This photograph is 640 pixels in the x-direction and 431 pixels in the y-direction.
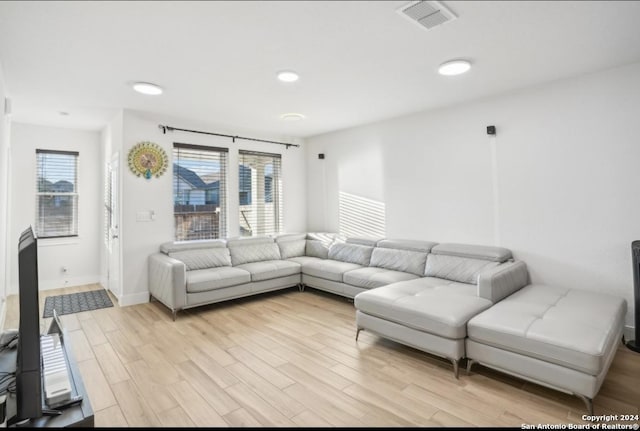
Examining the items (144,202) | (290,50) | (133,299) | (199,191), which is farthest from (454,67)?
(133,299)

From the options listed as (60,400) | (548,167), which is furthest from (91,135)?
(548,167)

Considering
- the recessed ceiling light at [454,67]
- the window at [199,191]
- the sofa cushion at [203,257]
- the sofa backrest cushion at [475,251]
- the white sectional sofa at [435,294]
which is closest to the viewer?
the white sectional sofa at [435,294]

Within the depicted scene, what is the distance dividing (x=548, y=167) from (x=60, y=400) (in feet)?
13.9

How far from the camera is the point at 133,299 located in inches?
174

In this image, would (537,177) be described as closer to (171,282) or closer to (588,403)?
(588,403)

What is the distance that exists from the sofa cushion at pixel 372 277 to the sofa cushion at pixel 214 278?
1350 mm

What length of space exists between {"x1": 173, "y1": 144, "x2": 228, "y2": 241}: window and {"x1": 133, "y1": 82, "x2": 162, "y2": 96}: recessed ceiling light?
4.30 ft

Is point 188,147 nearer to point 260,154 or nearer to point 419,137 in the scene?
point 260,154

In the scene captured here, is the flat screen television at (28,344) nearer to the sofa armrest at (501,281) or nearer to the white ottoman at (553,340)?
the white ottoman at (553,340)

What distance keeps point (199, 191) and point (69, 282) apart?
2.68m

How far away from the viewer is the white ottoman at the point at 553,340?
2.06 meters

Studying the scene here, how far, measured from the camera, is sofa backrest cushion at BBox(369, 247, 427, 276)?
4160 mm

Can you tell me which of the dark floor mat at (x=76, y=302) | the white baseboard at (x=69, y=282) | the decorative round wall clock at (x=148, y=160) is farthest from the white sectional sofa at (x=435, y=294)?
the white baseboard at (x=69, y=282)

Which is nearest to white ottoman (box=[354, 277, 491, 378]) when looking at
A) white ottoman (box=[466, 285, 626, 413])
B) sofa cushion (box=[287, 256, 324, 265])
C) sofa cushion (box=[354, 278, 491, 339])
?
sofa cushion (box=[354, 278, 491, 339])
